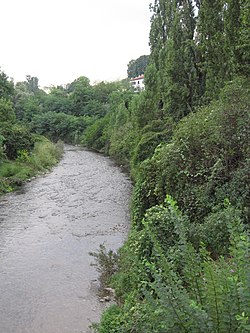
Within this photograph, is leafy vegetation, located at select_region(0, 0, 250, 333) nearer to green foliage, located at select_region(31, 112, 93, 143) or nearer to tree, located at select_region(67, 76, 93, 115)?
green foliage, located at select_region(31, 112, 93, 143)

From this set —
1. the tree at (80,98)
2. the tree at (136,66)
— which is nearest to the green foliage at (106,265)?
the tree at (80,98)

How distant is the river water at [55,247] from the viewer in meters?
8.30

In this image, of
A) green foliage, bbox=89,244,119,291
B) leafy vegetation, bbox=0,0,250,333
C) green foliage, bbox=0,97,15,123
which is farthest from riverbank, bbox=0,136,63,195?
green foliage, bbox=89,244,119,291

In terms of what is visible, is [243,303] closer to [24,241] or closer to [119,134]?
[24,241]

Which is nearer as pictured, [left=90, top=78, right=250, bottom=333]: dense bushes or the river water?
[left=90, top=78, right=250, bottom=333]: dense bushes

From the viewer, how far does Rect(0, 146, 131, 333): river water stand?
8297 millimetres

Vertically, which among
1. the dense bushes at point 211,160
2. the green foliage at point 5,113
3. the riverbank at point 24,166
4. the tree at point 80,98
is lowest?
the riverbank at point 24,166

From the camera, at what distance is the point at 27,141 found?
101 ft

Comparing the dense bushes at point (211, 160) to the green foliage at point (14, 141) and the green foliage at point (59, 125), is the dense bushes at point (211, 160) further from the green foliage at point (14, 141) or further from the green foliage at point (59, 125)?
the green foliage at point (59, 125)

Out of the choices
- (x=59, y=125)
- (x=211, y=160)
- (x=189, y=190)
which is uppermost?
(x=59, y=125)

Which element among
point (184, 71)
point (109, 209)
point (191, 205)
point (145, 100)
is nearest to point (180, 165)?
point (191, 205)

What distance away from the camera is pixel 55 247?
1255 centimetres

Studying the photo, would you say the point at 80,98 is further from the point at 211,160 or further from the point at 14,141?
the point at 211,160

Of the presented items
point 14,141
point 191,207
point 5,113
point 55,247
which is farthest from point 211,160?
point 5,113
